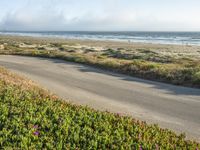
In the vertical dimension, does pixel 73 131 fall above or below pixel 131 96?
above

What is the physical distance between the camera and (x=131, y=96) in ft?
60.0

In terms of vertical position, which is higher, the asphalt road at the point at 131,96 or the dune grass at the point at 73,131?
the dune grass at the point at 73,131

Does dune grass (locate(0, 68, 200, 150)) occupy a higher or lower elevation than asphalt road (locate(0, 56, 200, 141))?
higher

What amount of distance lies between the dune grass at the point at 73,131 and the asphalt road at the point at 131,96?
273 centimetres

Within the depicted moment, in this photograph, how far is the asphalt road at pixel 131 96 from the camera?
13828 millimetres

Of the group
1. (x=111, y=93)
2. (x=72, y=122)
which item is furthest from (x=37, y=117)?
(x=111, y=93)

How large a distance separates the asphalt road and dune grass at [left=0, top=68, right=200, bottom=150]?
2.73m

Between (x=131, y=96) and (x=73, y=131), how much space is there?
973 cm

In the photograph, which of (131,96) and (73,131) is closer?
(73,131)

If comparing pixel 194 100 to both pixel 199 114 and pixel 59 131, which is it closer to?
pixel 199 114

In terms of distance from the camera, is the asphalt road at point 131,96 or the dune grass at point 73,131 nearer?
the dune grass at point 73,131

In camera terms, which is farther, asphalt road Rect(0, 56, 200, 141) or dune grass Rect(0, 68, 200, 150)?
asphalt road Rect(0, 56, 200, 141)

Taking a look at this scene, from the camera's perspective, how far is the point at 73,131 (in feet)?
28.9

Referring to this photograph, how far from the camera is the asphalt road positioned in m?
13.8
